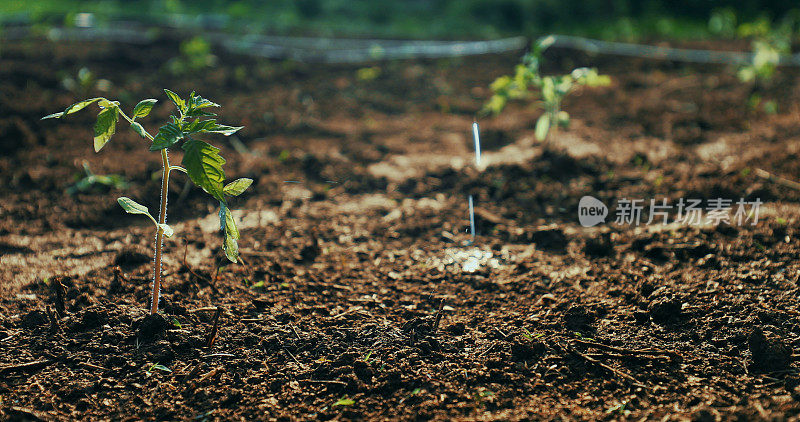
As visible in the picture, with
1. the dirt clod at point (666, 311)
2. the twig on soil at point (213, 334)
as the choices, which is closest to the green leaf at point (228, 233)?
the twig on soil at point (213, 334)

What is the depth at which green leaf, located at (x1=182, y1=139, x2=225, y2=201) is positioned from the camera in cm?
167

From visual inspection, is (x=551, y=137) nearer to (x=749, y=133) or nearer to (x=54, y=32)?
(x=749, y=133)

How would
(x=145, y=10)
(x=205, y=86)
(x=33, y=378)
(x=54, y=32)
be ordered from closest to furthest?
1. (x=33, y=378)
2. (x=205, y=86)
3. (x=54, y=32)
4. (x=145, y=10)

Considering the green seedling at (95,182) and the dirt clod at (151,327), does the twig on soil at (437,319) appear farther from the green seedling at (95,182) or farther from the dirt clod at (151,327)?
the green seedling at (95,182)

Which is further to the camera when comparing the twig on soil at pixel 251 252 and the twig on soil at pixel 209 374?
the twig on soil at pixel 251 252

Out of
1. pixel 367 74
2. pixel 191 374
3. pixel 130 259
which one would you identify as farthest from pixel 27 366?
pixel 367 74

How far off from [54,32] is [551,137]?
4.86 metres

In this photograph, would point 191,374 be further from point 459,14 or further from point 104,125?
point 459,14

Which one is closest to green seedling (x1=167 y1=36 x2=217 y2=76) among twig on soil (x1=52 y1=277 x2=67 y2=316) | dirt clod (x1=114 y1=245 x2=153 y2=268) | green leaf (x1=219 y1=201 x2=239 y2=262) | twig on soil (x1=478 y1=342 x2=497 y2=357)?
dirt clod (x1=114 y1=245 x2=153 y2=268)

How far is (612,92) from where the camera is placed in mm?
4805

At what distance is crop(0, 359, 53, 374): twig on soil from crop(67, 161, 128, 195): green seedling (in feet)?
4.44

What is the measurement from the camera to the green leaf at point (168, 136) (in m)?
1.67

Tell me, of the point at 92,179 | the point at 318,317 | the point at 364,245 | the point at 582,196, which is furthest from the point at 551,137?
the point at 92,179
